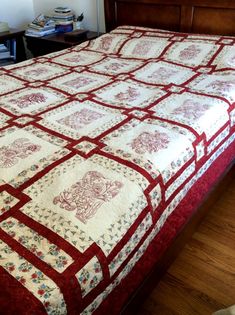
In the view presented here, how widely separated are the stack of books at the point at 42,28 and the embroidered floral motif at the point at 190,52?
1.44m

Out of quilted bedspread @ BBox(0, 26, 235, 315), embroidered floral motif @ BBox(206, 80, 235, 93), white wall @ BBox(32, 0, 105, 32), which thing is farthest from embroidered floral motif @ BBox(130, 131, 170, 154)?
white wall @ BBox(32, 0, 105, 32)

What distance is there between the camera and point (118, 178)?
1.01 meters

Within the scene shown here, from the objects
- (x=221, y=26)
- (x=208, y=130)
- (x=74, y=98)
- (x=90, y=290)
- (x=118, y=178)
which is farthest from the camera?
(x=221, y=26)

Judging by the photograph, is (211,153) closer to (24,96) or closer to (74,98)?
(74,98)

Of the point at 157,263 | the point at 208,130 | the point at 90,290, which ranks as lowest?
the point at 157,263

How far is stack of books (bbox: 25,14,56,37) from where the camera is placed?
9.29ft

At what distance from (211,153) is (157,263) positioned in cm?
55

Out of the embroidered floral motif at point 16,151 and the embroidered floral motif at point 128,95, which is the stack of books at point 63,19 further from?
the embroidered floral motif at point 16,151

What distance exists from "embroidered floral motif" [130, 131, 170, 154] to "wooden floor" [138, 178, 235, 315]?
0.67 meters

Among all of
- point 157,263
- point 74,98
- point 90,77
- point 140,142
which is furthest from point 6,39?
point 157,263

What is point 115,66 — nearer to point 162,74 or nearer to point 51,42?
point 162,74

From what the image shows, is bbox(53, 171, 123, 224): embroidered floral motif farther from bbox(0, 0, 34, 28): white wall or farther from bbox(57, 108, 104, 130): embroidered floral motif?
bbox(0, 0, 34, 28): white wall

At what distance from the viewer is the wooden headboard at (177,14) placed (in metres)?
2.15

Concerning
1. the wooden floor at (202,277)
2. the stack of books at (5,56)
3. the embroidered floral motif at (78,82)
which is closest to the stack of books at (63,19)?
the stack of books at (5,56)
